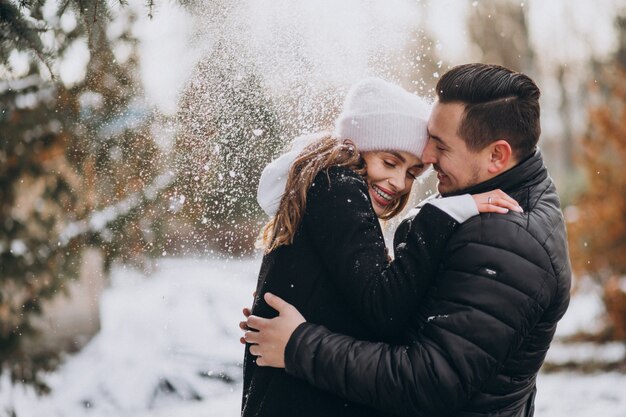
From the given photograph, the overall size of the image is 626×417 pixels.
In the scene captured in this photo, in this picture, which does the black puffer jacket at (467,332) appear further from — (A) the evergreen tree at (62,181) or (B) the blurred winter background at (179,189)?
(A) the evergreen tree at (62,181)

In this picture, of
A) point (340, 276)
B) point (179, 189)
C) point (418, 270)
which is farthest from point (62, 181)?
point (418, 270)

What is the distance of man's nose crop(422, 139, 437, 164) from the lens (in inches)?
75.3

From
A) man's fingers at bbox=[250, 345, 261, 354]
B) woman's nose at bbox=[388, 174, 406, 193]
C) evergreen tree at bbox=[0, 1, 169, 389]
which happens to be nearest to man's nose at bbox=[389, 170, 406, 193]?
woman's nose at bbox=[388, 174, 406, 193]

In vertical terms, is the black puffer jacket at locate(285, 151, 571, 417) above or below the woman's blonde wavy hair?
below

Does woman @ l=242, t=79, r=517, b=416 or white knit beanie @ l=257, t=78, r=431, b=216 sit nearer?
woman @ l=242, t=79, r=517, b=416

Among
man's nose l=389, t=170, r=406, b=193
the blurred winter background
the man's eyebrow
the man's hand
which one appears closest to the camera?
the man's hand

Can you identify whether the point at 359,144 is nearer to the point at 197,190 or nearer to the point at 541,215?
the point at 541,215

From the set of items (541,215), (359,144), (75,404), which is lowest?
(541,215)

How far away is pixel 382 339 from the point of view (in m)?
1.76

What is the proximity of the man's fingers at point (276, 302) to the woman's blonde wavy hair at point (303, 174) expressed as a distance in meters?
0.14

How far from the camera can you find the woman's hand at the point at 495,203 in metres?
1.65

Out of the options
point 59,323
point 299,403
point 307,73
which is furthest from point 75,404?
point 299,403

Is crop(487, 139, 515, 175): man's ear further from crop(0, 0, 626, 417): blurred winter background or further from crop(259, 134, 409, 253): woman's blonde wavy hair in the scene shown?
crop(0, 0, 626, 417): blurred winter background

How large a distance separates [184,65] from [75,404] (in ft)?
9.64
